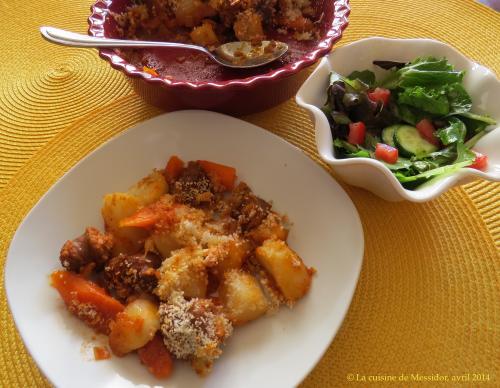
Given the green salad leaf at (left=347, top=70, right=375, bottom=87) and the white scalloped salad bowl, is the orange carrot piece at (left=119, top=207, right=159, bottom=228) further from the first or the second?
the green salad leaf at (left=347, top=70, right=375, bottom=87)

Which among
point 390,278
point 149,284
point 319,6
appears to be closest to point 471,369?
A: point 390,278

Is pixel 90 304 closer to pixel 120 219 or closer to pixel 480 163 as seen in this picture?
pixel 120 219

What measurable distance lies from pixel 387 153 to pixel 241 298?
1.40 feet

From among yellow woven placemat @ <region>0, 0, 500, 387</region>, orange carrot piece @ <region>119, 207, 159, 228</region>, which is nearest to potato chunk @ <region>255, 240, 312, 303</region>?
yellow woven placemat @ <region>0, 0, 500, 387</region>

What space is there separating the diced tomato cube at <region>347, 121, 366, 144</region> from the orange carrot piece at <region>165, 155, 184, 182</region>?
0.39 meters

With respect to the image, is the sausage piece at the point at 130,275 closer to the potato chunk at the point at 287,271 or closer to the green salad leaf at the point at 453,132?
the potato chunk at the point at 287,271

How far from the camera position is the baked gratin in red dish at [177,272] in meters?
0.85

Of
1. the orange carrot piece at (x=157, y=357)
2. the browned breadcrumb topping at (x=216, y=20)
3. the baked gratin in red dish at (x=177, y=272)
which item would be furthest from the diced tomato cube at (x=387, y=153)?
the orange carrot piece at (x=157, y=357)

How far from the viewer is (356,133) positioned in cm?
104

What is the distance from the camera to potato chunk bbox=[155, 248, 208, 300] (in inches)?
35.3

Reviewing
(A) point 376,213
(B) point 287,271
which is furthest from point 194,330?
(A) point 376,213

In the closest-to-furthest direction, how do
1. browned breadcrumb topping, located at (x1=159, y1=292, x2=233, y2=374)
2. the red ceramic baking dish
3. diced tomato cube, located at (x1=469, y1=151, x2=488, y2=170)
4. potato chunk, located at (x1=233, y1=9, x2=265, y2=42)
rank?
browned breadcrumb topping, located at (x1=159, y1=292, x2=233, y2=374) → diced tomato cube, located at (x1=469, y1=151, x2=488, y2=170) → the red ceramic baking dish → potato chunk, located at (x1=233, y1=9, x2=265, y2=42)

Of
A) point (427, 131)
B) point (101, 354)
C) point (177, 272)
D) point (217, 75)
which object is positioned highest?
point (427, 131)

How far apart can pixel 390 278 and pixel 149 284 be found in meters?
0.49
